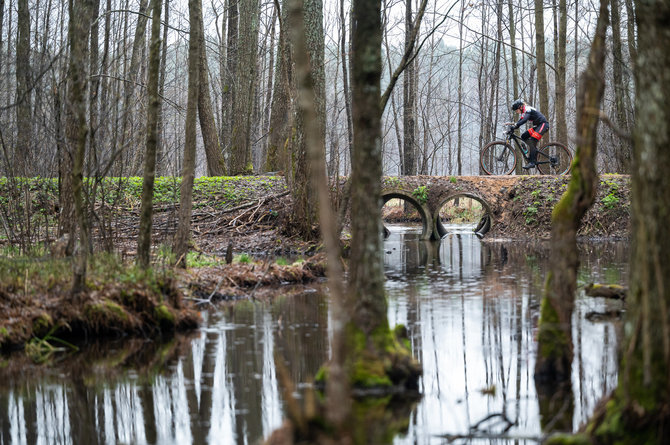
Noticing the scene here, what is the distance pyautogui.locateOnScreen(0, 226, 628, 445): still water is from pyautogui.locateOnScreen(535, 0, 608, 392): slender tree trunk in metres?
0.21

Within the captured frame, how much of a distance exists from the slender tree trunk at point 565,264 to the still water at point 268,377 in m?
0.21

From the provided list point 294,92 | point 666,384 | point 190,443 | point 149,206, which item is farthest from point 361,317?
point 294,92

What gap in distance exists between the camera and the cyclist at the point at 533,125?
60.2ft

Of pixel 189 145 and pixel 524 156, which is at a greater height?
pixel 524 156

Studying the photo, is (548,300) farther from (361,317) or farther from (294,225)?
(294,225)

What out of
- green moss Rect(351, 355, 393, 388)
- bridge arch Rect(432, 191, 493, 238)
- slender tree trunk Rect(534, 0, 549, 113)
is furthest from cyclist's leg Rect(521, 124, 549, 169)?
green moss Rect(351, 355, 393, 388)

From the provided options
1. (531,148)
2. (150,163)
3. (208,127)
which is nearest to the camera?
(150,163)

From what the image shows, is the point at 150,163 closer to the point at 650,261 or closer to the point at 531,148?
the point at 650,261

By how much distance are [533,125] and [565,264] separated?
48.4 ft

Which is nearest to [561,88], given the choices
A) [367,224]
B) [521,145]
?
[521,145]

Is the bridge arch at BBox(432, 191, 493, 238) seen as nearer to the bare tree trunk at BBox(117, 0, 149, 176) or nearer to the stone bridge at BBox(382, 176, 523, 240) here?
the stone bridge at BBox(382, 176, 523, 240)

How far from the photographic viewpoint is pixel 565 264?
18.2 ft

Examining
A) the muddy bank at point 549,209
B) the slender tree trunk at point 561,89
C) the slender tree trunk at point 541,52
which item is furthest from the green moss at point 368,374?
the slender tree trunk at point 541,52

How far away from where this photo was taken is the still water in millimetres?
4797
